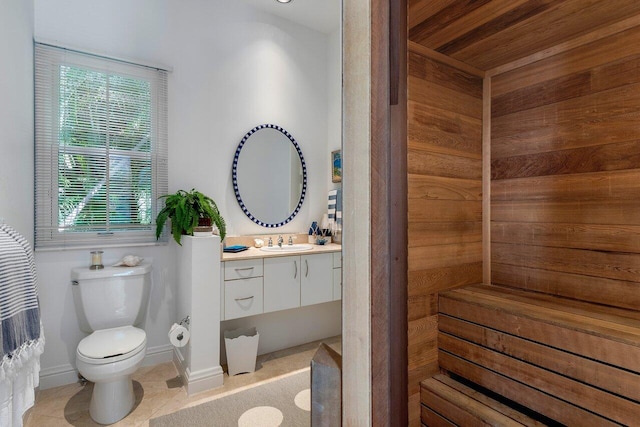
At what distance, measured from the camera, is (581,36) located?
1.11 meters

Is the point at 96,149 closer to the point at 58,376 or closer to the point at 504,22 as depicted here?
the point at 58,376

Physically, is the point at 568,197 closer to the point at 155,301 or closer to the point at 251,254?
the point at 251,254

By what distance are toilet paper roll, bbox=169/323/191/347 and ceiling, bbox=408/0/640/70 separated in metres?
2.17

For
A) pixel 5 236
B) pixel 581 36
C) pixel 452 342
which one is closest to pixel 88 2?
pixel 5 236

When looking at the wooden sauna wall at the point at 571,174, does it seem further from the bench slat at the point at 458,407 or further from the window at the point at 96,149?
the window at the point at 96,149

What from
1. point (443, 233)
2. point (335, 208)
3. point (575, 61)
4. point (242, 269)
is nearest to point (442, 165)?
point (443, 233)

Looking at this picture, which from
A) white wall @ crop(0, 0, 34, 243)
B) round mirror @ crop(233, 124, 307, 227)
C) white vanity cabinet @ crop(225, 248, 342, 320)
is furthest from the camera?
round mirror @ crop(233, 124, 307, 227)

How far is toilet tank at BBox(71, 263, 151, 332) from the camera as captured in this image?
6.74 feet

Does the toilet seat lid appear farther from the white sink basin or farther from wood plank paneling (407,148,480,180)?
wood plank paneling (407,148,480,180)

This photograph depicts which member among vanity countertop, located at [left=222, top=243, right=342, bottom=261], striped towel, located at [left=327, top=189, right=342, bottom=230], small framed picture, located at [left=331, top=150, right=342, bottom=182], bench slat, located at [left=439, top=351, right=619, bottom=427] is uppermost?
small framed picture, located at [left=331, top=150, right=342, bottom=182]

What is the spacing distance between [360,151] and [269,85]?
2490 mm

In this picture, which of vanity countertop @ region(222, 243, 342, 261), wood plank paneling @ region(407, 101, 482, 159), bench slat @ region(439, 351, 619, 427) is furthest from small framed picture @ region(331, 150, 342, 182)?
bench slat @ region(439, 351, 619, 427)

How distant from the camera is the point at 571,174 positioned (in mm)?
1151

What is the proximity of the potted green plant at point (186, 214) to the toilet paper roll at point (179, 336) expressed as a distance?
1.95ft
